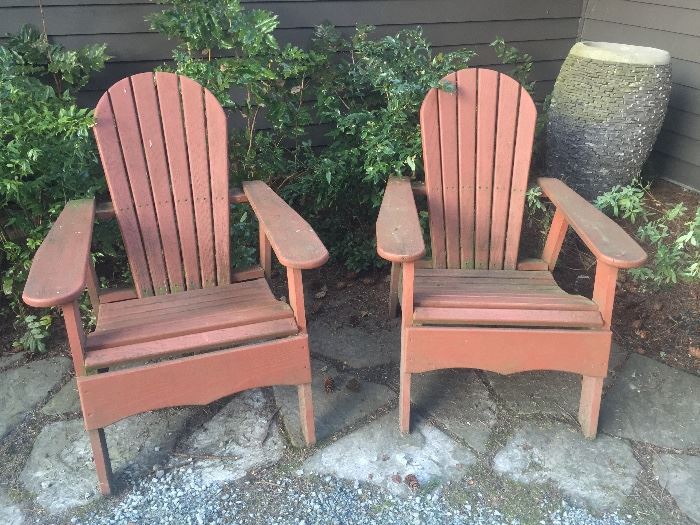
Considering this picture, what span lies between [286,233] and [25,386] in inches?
48.1

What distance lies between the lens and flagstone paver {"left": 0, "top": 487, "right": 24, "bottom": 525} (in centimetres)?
175

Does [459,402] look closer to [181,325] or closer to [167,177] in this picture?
[181,325]

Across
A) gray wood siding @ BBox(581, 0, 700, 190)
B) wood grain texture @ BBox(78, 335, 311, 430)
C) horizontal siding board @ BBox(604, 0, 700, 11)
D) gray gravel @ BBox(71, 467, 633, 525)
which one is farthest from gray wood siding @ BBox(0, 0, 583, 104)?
gray gravel @ BBox(71, 467, 633, 525)

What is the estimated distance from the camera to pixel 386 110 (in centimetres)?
262

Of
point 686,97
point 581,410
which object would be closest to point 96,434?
point 581,410

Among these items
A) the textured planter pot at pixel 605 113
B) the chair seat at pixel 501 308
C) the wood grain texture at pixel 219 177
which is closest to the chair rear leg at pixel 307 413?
the chair seat at pixel 501 308

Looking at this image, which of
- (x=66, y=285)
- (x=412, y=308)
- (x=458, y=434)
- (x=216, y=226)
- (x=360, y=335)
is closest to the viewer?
(x=66, y=285)

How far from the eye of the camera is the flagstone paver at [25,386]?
7.06 ft

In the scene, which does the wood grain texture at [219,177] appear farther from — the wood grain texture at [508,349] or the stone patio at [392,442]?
the wood grain texture at [508,349]

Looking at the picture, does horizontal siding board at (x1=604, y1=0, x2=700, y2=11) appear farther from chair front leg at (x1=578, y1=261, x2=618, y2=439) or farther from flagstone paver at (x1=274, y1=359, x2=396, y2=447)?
flagstone paver at (x1=274, y1=359, x2=396, y2=447)

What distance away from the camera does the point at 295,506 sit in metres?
1.81

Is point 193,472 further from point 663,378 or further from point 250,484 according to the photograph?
point 663,378

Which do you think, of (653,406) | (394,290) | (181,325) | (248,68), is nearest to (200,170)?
(248,68)

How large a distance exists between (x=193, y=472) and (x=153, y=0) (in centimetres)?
202
